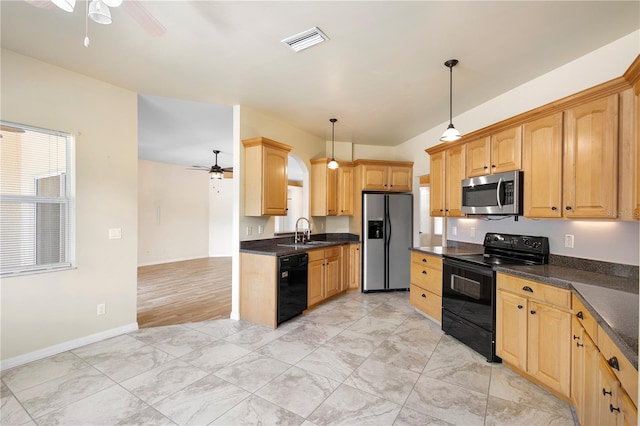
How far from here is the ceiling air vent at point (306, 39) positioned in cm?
217

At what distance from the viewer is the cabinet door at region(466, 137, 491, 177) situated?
9.88 ft

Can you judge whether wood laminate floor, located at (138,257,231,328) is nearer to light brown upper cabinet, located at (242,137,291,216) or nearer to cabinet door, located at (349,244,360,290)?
light brown upper cabinet, located at (242,137,291,216)

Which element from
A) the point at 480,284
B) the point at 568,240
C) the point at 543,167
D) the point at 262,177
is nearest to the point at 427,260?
the point at 480,284

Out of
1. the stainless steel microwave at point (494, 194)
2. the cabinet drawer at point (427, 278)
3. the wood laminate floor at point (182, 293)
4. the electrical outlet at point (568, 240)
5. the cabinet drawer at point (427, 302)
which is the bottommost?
the wood laminate floor at point (182, 293)

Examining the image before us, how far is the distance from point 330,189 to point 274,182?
1.41m

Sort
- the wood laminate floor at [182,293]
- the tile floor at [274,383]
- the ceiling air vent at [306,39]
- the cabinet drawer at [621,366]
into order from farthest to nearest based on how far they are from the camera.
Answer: the wood laminate floor at [182,293]
the ceiling air vent at [306,39]
the tile floor at [274,383]
the cabinet drawer at [621,366]

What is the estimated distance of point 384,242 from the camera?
4891 mm

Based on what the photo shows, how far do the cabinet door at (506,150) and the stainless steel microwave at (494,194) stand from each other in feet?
0.30

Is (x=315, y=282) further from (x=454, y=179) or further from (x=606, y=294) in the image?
(x=606, y=294)

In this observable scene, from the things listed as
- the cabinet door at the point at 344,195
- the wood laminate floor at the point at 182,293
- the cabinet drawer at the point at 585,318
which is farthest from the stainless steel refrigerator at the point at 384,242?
the cabinet drawer at the point at 585,318

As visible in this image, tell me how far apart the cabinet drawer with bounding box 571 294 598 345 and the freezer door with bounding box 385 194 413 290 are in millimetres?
3017

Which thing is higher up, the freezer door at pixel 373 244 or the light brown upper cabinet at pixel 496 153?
the light brown upper cabinet at pixel 496 153

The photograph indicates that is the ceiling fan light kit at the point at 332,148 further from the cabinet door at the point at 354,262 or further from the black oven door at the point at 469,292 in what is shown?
the black oven door at the point at 469,292

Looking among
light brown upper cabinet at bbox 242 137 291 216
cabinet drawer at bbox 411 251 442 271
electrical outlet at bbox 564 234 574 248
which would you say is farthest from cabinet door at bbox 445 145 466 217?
light brown upper cabinet at bbox 242 137 291 216
